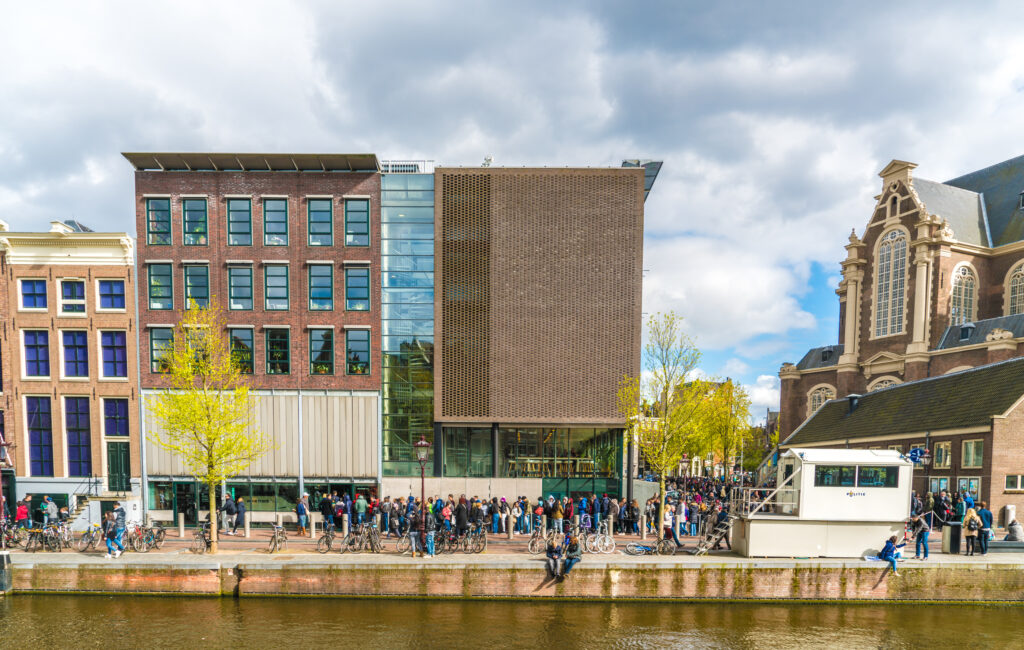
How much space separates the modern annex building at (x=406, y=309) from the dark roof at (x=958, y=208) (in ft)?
108

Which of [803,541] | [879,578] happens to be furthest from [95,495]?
[879,578]

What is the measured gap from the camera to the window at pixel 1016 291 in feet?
138

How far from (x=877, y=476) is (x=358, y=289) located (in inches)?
883

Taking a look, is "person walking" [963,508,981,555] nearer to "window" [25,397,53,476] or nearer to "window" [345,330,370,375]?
"window" [345,330,370,375]

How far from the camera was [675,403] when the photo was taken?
2225 centimetres

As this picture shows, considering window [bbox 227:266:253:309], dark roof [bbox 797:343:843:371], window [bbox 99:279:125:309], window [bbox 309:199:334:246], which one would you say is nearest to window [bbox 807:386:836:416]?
dark roof [bbox 797:343:843:371]

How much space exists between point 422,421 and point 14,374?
19.0 meters

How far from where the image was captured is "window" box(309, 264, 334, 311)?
26.4 metres

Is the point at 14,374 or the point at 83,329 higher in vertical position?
the point at 83,329

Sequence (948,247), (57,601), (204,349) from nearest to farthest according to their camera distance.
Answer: (57,601) < (204,349) < (948,247)

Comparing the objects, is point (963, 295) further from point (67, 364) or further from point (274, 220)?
point (67, 364)

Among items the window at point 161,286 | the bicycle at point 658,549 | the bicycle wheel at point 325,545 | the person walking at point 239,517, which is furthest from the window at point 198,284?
the bicycle at point 658,549

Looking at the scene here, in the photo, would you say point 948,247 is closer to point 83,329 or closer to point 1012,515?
point 1012,515

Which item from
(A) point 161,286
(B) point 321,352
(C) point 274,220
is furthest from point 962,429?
(A) point 161,286
